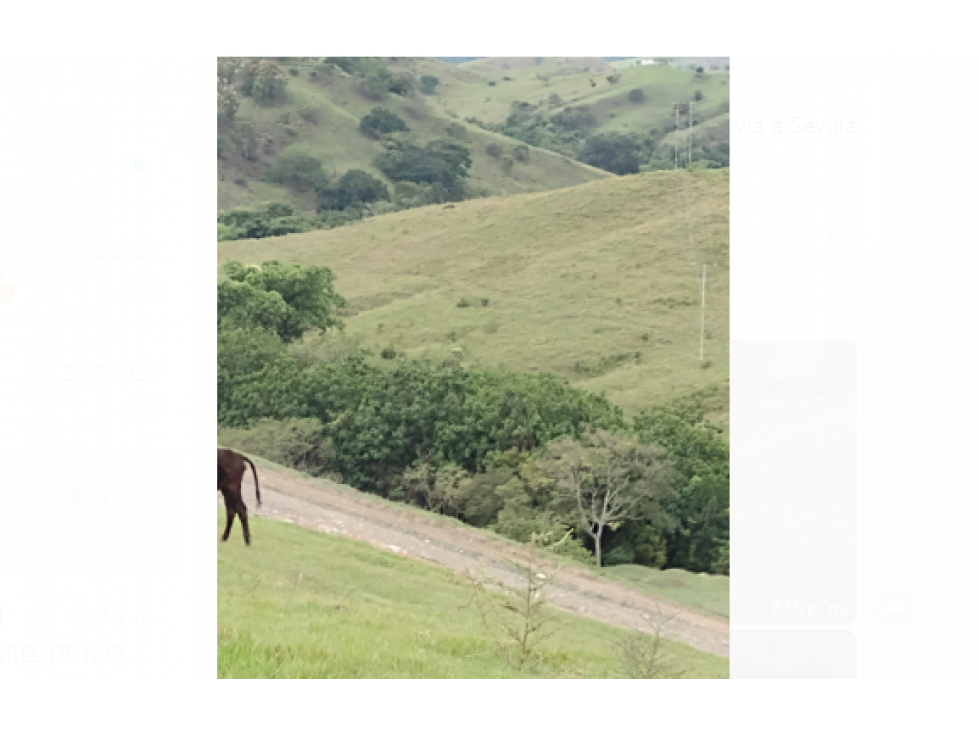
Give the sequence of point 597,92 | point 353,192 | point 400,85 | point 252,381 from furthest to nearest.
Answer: point 597,92 → point 400,85 → point 353,192 → point 252,381

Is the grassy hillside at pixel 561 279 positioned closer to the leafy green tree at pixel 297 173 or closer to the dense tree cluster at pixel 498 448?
the dense tree cluster at pixel 498 448

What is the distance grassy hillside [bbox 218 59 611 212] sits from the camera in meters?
71.5

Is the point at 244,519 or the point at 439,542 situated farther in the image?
the point at 439,542

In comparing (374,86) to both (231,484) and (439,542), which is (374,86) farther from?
(231,484)

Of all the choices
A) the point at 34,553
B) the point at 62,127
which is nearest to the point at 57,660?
the point at 34,553

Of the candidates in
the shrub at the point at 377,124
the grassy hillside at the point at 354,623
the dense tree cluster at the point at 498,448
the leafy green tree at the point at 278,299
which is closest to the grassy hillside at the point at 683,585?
the dense tree cluster at the point at 498,448

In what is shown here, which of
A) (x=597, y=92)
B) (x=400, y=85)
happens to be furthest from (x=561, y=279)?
(x=597, y=92)

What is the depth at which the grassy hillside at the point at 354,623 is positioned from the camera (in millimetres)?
5980

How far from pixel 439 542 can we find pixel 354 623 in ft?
27.3

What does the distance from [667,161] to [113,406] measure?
2543 inches

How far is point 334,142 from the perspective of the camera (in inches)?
2995

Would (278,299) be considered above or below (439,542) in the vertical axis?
above

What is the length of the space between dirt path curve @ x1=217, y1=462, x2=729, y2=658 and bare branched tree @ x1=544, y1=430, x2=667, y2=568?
165 inches
